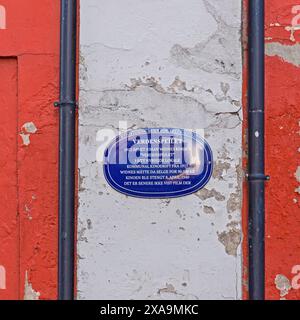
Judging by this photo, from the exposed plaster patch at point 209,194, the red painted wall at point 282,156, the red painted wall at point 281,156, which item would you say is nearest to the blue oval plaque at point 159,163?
the exposed plaster patch at point 209,194

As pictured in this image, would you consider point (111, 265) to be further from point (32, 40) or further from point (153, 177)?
point (32, 40)

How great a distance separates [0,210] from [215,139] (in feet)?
4.35

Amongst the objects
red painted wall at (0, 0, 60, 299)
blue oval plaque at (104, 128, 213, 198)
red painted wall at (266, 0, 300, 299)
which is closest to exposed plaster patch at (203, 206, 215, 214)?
blue oval plaque at (104, 128, 213, 198)

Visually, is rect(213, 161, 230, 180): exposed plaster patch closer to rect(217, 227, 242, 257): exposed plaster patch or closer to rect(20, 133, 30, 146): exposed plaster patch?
rect(217, 227, 242, 257): exposed plaster patch

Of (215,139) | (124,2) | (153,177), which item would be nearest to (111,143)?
(153,177)

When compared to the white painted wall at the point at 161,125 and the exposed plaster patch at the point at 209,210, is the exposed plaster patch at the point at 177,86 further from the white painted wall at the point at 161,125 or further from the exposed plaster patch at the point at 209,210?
the exposed plaster patch at the point at 209,210

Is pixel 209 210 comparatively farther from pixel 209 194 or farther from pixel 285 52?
pixel 285 52

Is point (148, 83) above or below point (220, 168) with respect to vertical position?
above

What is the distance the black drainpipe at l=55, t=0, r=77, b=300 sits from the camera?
3.57m

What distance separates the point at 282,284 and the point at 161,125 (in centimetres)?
115

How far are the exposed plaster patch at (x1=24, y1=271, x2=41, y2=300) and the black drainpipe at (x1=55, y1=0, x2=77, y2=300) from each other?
149mm

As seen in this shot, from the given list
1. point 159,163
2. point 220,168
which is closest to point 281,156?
point 220,168

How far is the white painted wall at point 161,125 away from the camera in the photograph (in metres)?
3.57

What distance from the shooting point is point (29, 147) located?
3682 mm
